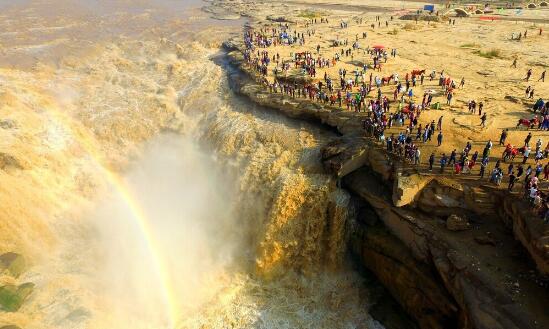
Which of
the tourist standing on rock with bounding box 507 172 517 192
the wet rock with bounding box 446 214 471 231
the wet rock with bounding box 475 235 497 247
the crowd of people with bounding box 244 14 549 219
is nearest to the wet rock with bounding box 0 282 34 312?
the crowd of people with bounding box 244 14 549 219

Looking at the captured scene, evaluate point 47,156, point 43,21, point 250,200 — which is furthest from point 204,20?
point 250,200

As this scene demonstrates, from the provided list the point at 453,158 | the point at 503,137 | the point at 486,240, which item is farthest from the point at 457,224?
the point at 503,137

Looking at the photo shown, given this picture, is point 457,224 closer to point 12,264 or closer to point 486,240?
point 486,240

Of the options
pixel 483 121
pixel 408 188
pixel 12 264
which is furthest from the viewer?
pixel 483 121

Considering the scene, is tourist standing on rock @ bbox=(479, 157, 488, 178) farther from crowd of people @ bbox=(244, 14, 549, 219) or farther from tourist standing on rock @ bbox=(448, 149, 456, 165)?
tourist standing on rock @ bbox=(448, 149, 456, 165)

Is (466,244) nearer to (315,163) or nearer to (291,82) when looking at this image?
(315,163)

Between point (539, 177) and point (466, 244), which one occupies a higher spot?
point (539, 177)

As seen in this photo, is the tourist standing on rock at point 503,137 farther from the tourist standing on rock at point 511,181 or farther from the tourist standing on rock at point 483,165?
the tourist standing on rock at point 511,181

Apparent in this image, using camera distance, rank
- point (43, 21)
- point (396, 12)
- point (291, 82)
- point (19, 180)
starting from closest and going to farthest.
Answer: point (19, 180) < point (291, 82) < point (43, 21) < point (396, 12)
